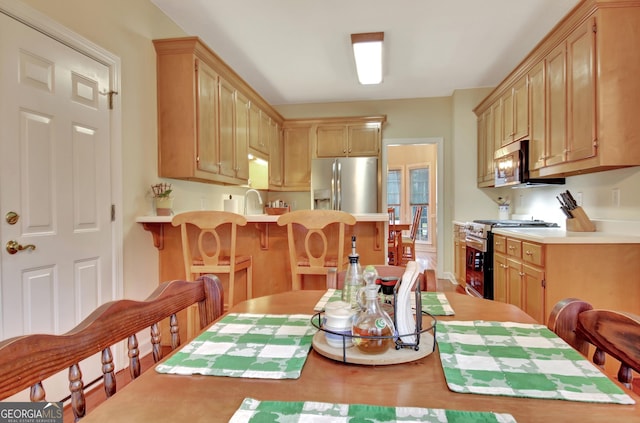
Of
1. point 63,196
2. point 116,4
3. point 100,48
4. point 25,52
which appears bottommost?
point 63,196

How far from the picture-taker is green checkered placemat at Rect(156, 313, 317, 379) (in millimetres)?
698

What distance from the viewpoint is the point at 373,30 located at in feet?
10.6

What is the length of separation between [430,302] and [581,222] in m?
2.38

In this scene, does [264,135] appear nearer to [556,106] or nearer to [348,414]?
[556,106]

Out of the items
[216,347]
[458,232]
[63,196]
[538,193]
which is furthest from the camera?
[458,232]

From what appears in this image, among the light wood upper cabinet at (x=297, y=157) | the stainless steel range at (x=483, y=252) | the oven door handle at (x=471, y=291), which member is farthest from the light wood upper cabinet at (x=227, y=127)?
the oven door handle at (x=471, y=291)

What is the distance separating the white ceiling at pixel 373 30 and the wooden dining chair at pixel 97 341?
2.56 m

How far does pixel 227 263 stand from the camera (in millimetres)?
2375

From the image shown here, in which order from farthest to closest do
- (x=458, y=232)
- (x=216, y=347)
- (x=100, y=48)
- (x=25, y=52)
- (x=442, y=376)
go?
(x=458, y=232) < (x=100, y=48) < (x=25, y=52) < (x=216, y=347) < (x=442, y=376)

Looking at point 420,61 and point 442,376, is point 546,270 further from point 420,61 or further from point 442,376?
point 420,61

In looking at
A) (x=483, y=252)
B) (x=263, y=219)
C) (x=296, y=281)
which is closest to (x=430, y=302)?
(x=296, y=281)

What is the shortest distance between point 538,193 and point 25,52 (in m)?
4.38

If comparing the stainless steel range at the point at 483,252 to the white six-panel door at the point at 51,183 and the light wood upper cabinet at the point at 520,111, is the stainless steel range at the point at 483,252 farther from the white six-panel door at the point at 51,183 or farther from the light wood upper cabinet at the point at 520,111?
the white six-panel door at the point at 51,183

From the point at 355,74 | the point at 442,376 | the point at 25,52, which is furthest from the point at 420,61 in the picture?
the point at 442,376
